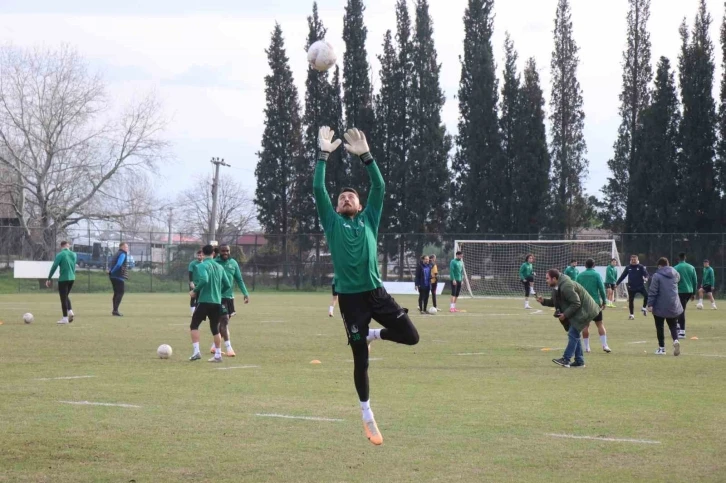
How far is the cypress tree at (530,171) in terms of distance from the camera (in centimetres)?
6309

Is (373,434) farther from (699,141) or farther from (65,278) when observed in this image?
(699,141)

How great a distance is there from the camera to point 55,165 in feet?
205

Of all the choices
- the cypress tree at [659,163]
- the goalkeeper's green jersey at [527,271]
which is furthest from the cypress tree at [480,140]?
the goalkeeper's green jersey at [527,271]

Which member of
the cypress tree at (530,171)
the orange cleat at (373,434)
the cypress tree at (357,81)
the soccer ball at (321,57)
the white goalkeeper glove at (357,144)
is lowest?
the orange cleat at (373,434)

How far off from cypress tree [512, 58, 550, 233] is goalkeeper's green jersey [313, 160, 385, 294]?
54950 mm

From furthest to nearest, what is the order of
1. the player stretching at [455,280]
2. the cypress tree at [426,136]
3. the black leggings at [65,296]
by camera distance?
the cypress tree at [426,136]
the player stretching at [455,280]
the black leggings at [65,296]

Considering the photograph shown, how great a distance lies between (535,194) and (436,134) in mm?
7866

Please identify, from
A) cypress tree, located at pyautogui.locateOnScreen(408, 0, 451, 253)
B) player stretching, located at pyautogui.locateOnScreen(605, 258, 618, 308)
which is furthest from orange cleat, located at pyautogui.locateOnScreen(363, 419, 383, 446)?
cypress tree, located at pyautogui.locateOnScreen(408, 0, 451, 253)

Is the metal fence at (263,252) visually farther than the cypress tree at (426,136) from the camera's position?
No

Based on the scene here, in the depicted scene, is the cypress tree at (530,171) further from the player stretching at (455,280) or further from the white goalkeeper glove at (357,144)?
the white goalkeeper glove at (357,144)

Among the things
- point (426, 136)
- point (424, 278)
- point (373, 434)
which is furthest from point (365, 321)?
point (426, 136)

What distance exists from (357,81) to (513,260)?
18951 millimetres

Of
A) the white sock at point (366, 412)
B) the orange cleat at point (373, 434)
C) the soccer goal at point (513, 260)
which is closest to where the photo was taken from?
the orange cleat at point (373, 434)

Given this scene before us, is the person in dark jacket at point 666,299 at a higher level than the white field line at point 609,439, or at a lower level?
higher
